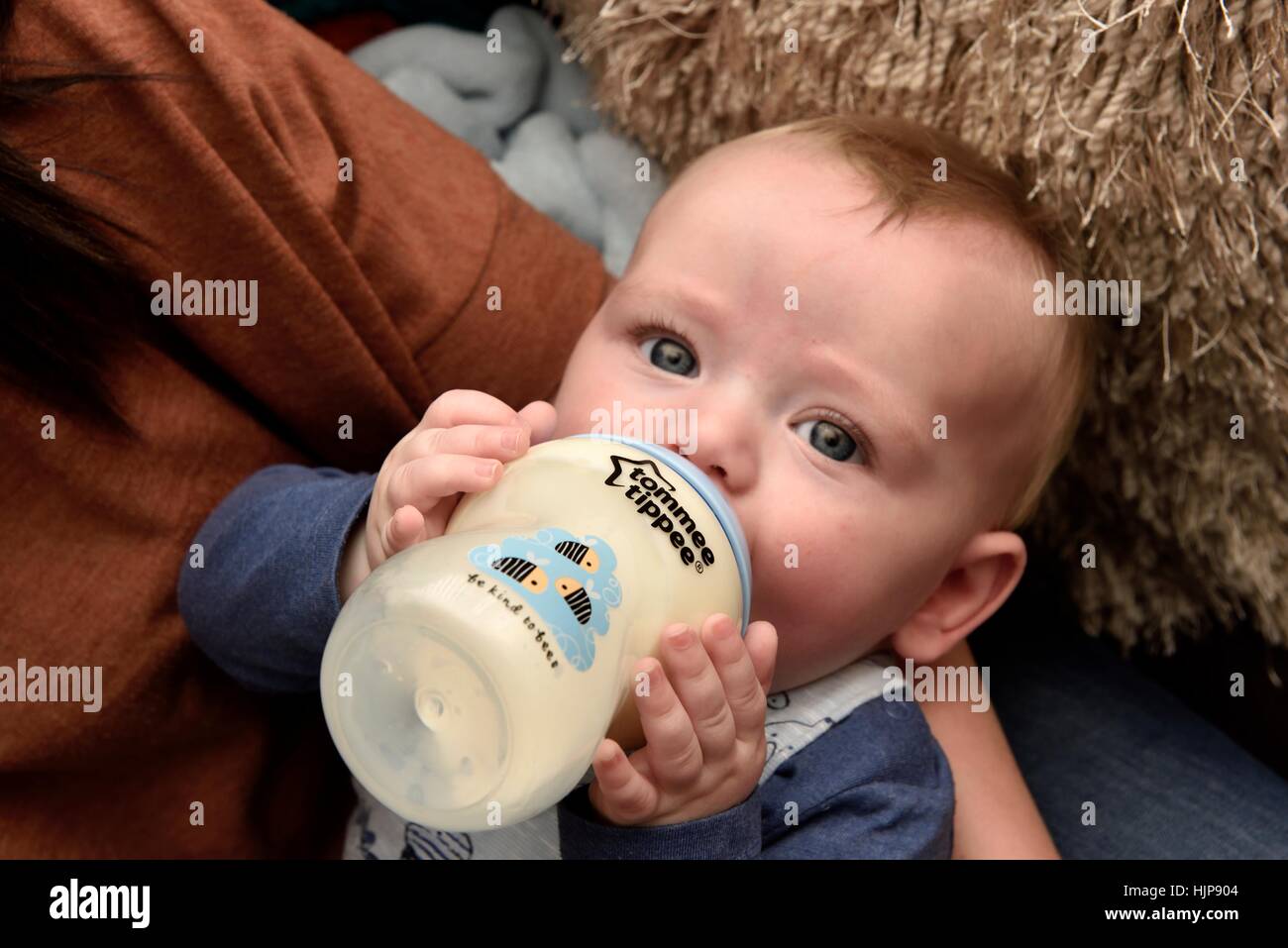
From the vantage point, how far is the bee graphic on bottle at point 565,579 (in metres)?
0.60

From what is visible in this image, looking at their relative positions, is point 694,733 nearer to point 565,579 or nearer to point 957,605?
point 565,579

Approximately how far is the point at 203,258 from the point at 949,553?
2.01 ft

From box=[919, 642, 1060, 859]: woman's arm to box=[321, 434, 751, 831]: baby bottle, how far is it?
441 mm

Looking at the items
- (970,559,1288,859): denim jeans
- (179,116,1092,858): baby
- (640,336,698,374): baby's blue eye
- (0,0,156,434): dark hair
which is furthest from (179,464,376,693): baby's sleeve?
(970,559,1288,859): denim jeans

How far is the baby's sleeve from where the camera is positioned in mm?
831

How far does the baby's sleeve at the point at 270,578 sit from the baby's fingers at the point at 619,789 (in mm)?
238

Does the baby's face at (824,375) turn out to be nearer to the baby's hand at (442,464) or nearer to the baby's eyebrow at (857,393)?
the baby's eyebrow at (857,393)

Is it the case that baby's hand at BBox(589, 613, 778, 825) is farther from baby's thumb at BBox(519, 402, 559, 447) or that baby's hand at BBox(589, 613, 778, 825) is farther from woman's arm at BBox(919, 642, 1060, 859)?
woman's arm at BBox(919, 642, 1060, 859)

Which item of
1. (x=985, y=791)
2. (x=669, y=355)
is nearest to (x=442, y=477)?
(x=669, y=355)

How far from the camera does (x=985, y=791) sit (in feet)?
3.34

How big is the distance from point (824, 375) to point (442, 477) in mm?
290

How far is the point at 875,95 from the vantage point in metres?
1.02
